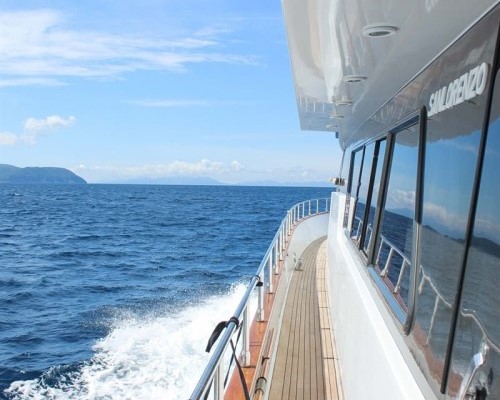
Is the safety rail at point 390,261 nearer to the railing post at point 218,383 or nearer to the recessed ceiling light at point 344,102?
the railing post at point 218,383

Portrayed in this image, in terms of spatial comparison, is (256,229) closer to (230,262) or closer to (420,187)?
(230,262)

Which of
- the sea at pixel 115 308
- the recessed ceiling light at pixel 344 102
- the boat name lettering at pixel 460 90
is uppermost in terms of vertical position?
the recessed ceiling light at pixel 344 102

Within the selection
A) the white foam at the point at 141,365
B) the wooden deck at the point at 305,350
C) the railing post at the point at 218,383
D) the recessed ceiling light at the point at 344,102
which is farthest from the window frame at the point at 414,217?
the white foam at the point at 141,365

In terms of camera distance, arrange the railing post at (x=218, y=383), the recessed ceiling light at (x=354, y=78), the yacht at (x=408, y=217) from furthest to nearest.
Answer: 1. the recessed ceiling light at (x=354, y=78)
2. the railing post at (x=218, y=383)
3. the yacht at (x=408, y=217)

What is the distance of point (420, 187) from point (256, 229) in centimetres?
3461

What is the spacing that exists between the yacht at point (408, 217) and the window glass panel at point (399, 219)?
1 centimetres

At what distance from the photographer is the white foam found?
850cm

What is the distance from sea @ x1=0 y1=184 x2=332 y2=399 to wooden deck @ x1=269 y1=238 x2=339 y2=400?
2.63 metres

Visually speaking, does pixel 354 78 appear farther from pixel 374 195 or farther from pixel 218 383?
pixel 218 383

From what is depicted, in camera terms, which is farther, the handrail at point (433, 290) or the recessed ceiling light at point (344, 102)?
the recessed ceiling light at point (344, 102)

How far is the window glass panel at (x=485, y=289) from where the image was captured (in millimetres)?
1394

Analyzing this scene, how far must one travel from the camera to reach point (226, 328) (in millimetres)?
2551

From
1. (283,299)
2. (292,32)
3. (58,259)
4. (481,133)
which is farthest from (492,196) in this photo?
(58,259)

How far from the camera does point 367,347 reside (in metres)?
3.07
